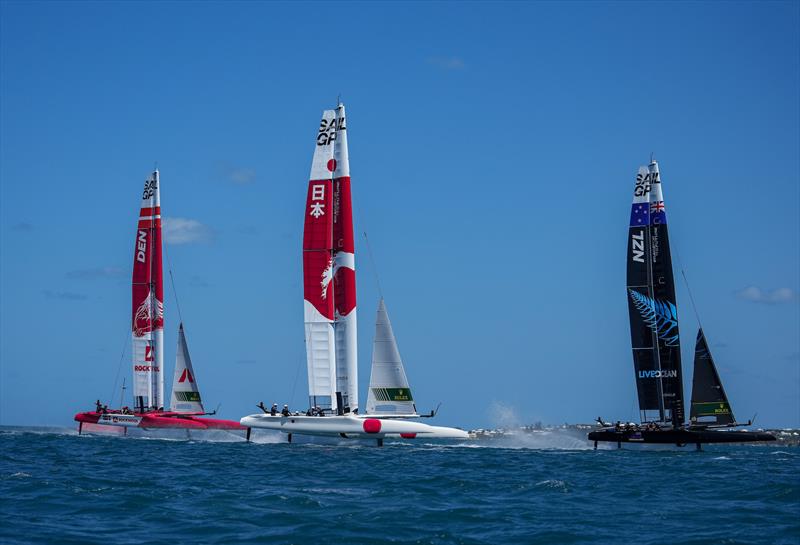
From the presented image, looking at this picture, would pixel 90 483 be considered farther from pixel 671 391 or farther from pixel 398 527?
pixel 671 391

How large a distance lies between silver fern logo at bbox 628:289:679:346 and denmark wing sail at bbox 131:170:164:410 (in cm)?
3216

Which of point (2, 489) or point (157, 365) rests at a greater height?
point (157, 365)

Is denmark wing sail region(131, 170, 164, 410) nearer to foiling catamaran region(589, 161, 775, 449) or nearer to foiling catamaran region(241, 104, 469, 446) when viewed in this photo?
foiling catamaran region(241, 104, 469, 446)

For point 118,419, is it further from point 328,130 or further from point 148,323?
point 328,130

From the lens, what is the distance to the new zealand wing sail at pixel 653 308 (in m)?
57.0

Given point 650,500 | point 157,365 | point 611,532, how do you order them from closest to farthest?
point 611,532, point 650,500, point 157,365

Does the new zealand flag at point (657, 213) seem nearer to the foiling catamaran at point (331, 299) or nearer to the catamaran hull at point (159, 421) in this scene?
the foiling catamaran at point (331, 299)

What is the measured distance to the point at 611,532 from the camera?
77.5 feet

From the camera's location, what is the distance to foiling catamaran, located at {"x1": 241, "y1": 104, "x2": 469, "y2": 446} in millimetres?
52250

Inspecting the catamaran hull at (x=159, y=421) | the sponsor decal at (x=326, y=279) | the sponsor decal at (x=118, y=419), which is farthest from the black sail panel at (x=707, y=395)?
the sponsor decal at (x=118, y=419)

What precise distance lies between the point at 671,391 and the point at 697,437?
520cm

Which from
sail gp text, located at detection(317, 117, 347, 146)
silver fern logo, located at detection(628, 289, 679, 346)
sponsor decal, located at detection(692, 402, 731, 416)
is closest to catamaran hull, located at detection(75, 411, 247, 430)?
sail gp text, located at detection(317, 117, 347, 146)

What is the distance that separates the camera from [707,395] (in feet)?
181

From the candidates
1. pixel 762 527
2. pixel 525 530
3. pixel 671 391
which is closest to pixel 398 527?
pixel 525 530
